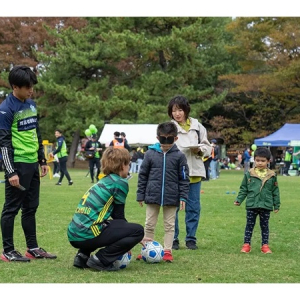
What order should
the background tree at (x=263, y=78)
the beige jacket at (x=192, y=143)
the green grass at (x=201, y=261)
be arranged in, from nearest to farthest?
the green grass at (x=201, y=261) → the beige jacket at (x=192, y=143) → the background tree at (x=263, y=78)

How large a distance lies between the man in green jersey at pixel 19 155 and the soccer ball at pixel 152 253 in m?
1.05

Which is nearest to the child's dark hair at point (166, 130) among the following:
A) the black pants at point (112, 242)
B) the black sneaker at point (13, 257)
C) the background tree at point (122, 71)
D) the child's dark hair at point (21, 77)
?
the black pants at point (112, 242)

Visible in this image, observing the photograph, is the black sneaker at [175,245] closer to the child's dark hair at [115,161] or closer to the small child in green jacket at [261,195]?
the small child in green jacket at [261,195]

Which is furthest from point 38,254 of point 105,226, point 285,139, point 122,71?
point 122,71

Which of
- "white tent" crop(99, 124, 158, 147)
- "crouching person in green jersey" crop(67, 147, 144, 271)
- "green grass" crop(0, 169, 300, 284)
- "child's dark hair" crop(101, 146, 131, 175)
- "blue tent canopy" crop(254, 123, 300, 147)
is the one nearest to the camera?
"green grass" crop(0, 169, 300, 284)

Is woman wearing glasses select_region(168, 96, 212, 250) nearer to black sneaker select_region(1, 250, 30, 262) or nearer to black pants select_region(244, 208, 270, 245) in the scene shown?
black pants select_region(244, 208, 270, 245)

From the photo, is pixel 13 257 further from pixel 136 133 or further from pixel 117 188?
pixel 136 133

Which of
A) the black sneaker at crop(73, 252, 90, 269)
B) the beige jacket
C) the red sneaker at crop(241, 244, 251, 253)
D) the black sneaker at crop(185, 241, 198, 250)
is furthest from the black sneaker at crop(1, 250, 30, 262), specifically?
the red sneaker at crop(241, 244, 251, 253)

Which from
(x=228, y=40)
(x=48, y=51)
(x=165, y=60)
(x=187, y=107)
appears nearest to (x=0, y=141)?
(x=187, y=107)

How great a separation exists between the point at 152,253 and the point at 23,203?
160 centimetres

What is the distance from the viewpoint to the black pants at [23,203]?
6355 millimetres

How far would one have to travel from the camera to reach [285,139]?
33.6 m

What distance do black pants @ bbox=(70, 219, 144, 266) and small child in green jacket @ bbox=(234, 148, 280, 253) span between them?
5.77ft

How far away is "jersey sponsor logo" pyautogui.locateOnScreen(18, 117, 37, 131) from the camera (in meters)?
6.32
